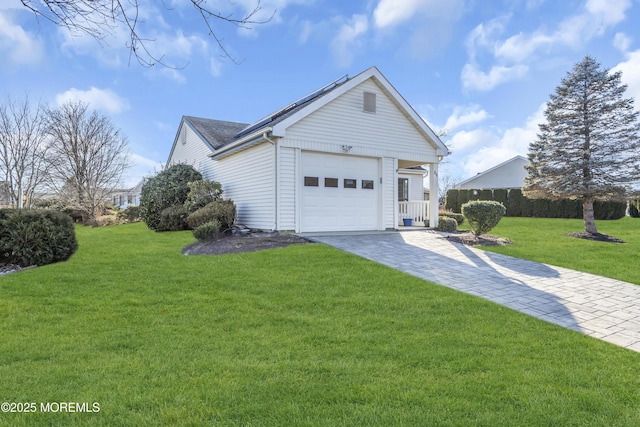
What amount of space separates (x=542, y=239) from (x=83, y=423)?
13.4 meters

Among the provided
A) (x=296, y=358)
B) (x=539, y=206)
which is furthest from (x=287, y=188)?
→ (x=539, y=206)

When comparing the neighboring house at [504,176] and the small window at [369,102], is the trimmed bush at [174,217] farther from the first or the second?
the neighboring house at [504,176]

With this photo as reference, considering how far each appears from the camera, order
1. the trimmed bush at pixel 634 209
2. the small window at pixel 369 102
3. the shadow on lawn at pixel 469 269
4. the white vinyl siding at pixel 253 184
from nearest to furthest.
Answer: the shadow on lawn at pixel 469 269
the white vinyl siding at pixel 253 184
the small window at pixel 369 102
the trimmed bush at pixel 634 209

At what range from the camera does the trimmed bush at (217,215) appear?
39.1ft

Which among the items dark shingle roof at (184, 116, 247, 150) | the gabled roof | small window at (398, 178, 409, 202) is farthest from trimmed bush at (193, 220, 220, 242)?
small window at (398, 178, 409, 202)

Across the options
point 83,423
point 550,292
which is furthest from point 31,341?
point 550,292

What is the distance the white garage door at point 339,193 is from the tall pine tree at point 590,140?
25.9ft

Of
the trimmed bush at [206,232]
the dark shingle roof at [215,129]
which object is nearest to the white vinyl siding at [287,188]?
the trimmed bush at [206,232]

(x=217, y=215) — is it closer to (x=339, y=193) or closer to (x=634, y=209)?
(x=339, y=193)

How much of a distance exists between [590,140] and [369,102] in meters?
9.12

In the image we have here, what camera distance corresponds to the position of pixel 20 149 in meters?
15.2

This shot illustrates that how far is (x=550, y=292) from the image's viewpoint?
5941 millimetres

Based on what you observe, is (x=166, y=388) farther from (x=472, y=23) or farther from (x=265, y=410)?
(x=472, y=23)

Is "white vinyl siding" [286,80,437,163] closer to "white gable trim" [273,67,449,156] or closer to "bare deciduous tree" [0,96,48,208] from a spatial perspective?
"white gable trim" [273,67,449,156]
